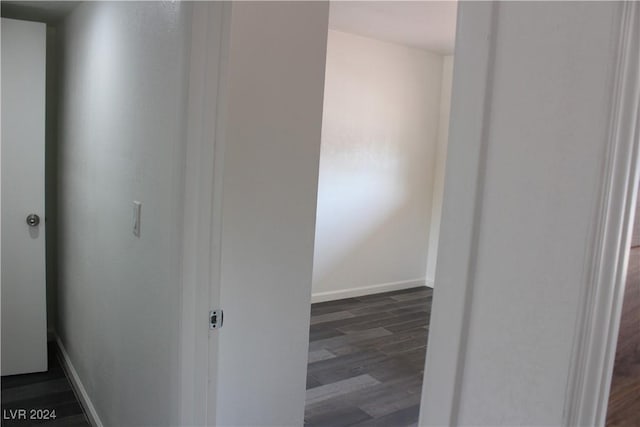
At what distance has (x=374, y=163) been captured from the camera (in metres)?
4.98

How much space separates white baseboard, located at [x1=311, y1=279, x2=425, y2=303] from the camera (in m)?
4.78

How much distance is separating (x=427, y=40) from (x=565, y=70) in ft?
14.4

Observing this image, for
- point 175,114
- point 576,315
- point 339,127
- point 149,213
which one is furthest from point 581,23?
point 339,127

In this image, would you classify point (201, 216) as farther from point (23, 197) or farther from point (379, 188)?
point (379, 188)

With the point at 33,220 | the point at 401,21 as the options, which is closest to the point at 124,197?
the point at 33,220

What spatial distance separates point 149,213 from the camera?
162cm

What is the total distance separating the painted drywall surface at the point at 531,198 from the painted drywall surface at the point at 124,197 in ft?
3.04

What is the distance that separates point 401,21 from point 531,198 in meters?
3.72

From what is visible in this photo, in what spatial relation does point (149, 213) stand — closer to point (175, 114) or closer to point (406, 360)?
point (175, 114)

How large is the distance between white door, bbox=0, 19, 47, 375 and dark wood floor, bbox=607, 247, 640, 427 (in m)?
3.04

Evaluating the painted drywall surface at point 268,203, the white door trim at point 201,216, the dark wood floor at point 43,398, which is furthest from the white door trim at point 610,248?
the dark wood floor at point 43,398

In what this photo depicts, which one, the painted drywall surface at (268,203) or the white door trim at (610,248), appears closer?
the white door trim at (610,248)

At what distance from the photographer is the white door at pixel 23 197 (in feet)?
9.24

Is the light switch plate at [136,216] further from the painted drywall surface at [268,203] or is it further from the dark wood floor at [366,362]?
the dark wood floor at [366,362]
